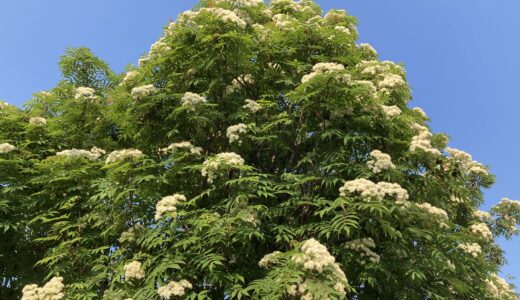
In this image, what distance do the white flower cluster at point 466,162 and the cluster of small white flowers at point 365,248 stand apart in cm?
422

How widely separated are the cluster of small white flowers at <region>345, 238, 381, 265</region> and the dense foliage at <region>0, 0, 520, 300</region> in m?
0.03

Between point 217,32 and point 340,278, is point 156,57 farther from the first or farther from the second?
point 340,278

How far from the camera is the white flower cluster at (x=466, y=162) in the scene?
13.2 metres

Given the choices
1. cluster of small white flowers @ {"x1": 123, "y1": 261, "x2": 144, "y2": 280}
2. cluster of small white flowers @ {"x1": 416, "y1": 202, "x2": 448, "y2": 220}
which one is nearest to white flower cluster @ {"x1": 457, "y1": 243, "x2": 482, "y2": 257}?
cluster of small white flowers @ {"x1": 416, "y1": 202, "x2": 448, "y2": 220}

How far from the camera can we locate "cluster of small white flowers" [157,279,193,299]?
29.8 feet


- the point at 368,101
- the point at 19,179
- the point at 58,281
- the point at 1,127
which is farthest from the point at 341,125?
the point at 1,127

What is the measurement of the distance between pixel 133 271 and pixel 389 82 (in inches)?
347

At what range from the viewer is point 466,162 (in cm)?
1441

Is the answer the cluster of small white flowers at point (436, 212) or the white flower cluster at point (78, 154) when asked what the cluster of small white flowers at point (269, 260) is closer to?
the cluster of small white flowers at point (436, 212)

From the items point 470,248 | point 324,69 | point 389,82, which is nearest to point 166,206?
point 324,69

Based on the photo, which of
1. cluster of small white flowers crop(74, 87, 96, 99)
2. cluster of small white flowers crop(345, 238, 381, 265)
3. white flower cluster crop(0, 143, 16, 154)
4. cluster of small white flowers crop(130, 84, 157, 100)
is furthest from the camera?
cluster of small white flowers crop(74, 87, 96, 99)

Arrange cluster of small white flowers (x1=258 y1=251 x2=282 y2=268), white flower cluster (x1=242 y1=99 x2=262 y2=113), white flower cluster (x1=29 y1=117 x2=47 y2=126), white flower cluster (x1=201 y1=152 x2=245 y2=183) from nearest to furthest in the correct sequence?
1. cluster of small white flowers (x1=258 y1=251 x2=282 y2=268)
2. white flower cluster (x1=201 y1=152 x2=245 y2=183)
3. white flower cluster (x1=242 y1=99 x2=262 y2=113)
4. white flower cluster (x1=29 y1=117 x2=47 y2=126)

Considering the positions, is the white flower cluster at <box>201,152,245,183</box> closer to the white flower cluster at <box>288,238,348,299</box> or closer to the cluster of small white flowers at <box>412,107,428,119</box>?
the white flower cluster at <box>288,238,348,299</box>

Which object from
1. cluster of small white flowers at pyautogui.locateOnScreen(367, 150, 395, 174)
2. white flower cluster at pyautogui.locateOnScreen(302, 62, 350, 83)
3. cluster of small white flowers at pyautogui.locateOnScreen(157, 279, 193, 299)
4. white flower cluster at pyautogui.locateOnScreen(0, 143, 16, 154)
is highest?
white flower cluster at pyautogui.locateOnScreen(302, 62, 350, 83)
